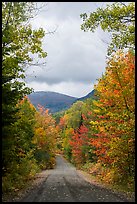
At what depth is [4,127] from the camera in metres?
16.3

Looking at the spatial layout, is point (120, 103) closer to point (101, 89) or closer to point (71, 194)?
point (101, 89)

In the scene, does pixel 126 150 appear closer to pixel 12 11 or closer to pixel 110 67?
pixel 110 67

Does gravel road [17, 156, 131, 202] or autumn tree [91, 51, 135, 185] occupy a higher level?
autumn tree [91, 51, 135, 185]

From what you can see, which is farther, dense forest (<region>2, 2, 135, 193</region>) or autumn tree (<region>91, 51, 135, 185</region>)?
autumn tree (<region>91, 51, 135, 185</region>)

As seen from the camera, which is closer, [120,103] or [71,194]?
[71,194]

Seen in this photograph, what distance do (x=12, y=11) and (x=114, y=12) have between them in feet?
18.1

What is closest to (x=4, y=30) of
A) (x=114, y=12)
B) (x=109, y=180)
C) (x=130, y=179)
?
(x=114, y=12)

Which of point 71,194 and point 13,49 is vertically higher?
point 13,49

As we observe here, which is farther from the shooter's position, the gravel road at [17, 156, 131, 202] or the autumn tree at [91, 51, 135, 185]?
the autumn tree at [91, 51, 135, 185]

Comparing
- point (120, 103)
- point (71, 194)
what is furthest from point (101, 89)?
point (71, 194)

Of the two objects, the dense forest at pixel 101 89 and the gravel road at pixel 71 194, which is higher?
the dense forest at pixel 101 89

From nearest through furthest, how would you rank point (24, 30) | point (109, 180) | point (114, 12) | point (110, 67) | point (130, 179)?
point (114, 12) < point (24, 30) < point (110, 67) < point (130, 179) < point (109, 180)

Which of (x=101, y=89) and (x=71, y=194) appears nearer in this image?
(x=71, y=194)

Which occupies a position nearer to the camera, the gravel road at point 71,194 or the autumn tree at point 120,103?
the gravel road at point 71,194
